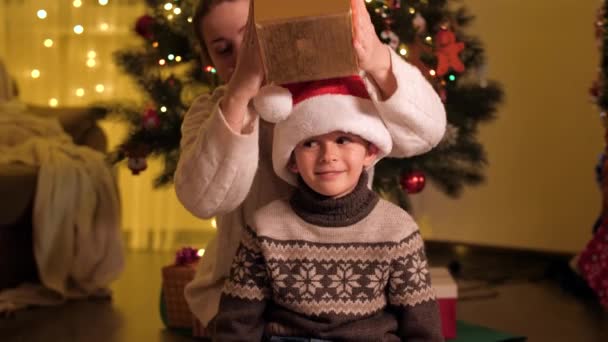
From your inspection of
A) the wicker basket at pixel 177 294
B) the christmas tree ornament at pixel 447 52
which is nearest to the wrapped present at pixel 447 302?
the christmas tree ornament at pixel 447 52

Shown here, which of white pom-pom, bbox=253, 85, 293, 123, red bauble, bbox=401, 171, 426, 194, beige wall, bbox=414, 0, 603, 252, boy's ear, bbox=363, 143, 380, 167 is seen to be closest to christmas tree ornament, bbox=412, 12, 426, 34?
red bauble, bbox=401, 171, 426, 194

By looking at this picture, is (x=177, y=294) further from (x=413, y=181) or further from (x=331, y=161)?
(x=331, y=161)

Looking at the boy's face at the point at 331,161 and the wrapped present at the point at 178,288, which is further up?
the boy's face at the point at 331,161

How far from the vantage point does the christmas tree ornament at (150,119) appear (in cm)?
243

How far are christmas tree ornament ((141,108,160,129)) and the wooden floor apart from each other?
0.55 meters

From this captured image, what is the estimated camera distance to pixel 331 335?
1.34m

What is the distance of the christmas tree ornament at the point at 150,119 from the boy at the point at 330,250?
1.10 m

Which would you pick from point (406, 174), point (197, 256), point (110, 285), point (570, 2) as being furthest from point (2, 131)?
point (570, 2)

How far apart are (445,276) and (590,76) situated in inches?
53.8

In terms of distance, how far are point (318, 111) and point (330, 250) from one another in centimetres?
21

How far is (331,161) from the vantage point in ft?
4.41

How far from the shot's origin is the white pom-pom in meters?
1.31

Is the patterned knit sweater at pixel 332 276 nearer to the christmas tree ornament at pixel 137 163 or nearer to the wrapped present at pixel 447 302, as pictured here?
the wrapped present at pixel 447 302

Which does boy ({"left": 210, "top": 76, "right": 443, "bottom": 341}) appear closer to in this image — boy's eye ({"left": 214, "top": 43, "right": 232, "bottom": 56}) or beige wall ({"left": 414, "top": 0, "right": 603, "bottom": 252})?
boy's eye ({"left": 214, "top": 43, "right": 232, "bottom": 56})
